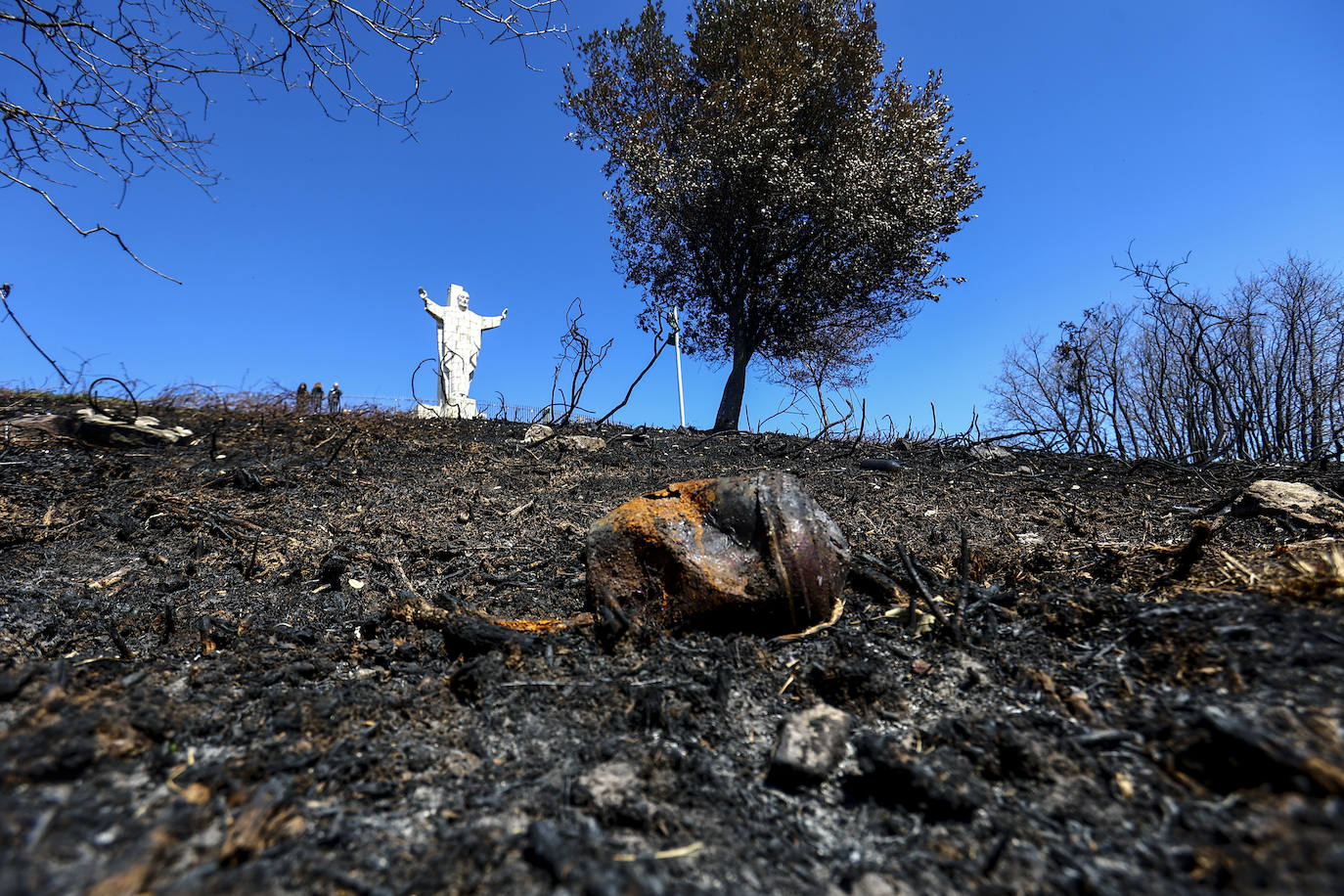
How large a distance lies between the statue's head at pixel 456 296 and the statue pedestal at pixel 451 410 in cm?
189

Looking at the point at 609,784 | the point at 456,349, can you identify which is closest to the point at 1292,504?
the point at 609,784

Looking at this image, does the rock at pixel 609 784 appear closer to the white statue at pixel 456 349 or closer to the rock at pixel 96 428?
the rock at pixel 96 428

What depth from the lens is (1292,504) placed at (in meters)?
3.67

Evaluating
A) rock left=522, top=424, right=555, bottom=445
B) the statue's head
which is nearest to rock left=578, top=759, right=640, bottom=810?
rock left=522, top=424, right=555, bottom=445

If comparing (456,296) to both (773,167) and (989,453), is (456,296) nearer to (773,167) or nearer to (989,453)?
(773,167)

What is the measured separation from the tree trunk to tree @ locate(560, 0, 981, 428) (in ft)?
0.10

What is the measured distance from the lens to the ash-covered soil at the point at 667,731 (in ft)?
4.11

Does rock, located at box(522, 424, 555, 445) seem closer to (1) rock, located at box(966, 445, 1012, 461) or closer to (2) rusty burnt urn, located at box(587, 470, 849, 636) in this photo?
(2) rusty burnt urn, located at box(587, 470, 849, 636)

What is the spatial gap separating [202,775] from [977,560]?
125 inches

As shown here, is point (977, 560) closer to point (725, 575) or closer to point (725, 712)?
point (725, 575)

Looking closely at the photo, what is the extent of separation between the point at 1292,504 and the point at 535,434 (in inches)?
267

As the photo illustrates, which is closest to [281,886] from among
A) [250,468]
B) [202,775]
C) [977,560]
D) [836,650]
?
[202,775]

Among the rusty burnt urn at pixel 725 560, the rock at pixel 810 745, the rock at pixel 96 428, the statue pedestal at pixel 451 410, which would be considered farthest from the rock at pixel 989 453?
the rock at pixel 96 428

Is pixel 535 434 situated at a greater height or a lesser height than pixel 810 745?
greater
